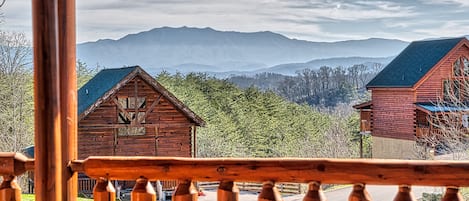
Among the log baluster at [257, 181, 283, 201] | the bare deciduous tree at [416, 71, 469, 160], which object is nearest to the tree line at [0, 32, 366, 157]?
the bare deciduous tree at [416, 71, 469, 160]

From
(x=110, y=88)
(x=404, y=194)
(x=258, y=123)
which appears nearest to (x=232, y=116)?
(x=258, y=123)

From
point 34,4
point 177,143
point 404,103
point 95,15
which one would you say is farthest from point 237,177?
point 95,15

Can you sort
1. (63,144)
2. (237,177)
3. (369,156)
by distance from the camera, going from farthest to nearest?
(369,156)
(63,144)
(237,177)

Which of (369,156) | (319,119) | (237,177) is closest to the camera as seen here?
(237,177)

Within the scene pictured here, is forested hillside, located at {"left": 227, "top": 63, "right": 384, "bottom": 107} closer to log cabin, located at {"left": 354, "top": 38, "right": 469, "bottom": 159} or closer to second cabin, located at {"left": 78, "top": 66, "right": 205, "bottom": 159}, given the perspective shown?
log cabin, located at {"left": 354, "top": 38, "right": 469, "bottom": 159}

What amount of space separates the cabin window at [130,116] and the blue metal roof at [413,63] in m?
1.15

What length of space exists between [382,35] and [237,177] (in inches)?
56.4

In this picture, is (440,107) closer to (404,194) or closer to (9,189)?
(404,194)

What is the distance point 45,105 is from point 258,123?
3.94 feet

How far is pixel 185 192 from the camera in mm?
1465

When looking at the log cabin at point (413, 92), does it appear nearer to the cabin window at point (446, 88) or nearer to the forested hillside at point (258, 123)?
the cabin window at point (446, 88)

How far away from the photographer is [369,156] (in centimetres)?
236

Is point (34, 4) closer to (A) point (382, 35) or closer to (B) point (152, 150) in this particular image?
(B) point (152, 150)

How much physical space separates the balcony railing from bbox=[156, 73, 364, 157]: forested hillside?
3.01 feet
